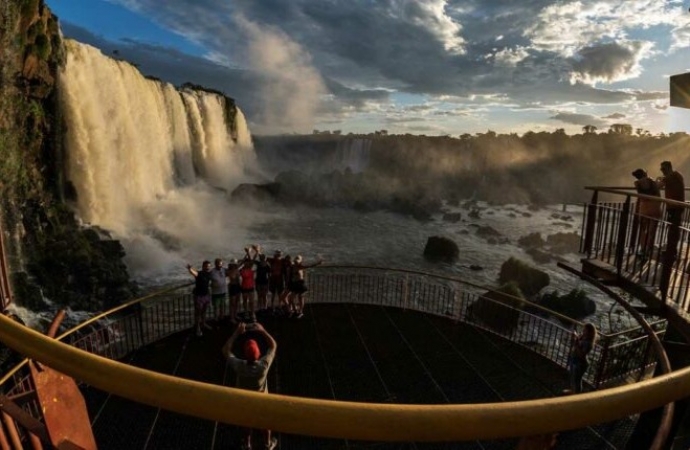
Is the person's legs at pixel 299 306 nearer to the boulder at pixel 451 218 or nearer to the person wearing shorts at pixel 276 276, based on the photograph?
the person wearing shorts at pixel 276 276

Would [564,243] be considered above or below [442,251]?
below

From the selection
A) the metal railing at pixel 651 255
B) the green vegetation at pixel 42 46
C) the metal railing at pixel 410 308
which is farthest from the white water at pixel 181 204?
the metal railing at pixel 651 255

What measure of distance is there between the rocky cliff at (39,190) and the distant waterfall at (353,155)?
61098 millimetres

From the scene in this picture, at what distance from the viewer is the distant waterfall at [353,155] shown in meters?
83.9

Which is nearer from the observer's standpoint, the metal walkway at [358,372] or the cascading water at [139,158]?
the metal walkway at [358,372]

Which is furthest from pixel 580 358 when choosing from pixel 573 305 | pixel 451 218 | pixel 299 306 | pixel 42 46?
pixel 451 218

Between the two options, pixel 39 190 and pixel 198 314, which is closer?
pixel 198 314

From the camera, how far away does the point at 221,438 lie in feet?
21.2

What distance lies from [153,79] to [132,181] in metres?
9.48

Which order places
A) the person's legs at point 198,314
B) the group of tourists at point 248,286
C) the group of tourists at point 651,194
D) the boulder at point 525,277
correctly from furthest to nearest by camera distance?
the boulder at point 525,277, the group of tourists at point 248,286, the person's legs at point 198,314, the group of tourists at point 651,194

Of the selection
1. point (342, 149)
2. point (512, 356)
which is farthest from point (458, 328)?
point (342, 149)

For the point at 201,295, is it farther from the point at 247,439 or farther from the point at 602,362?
the point at 602,362

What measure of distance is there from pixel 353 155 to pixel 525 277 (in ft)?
193

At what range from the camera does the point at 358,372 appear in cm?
861
